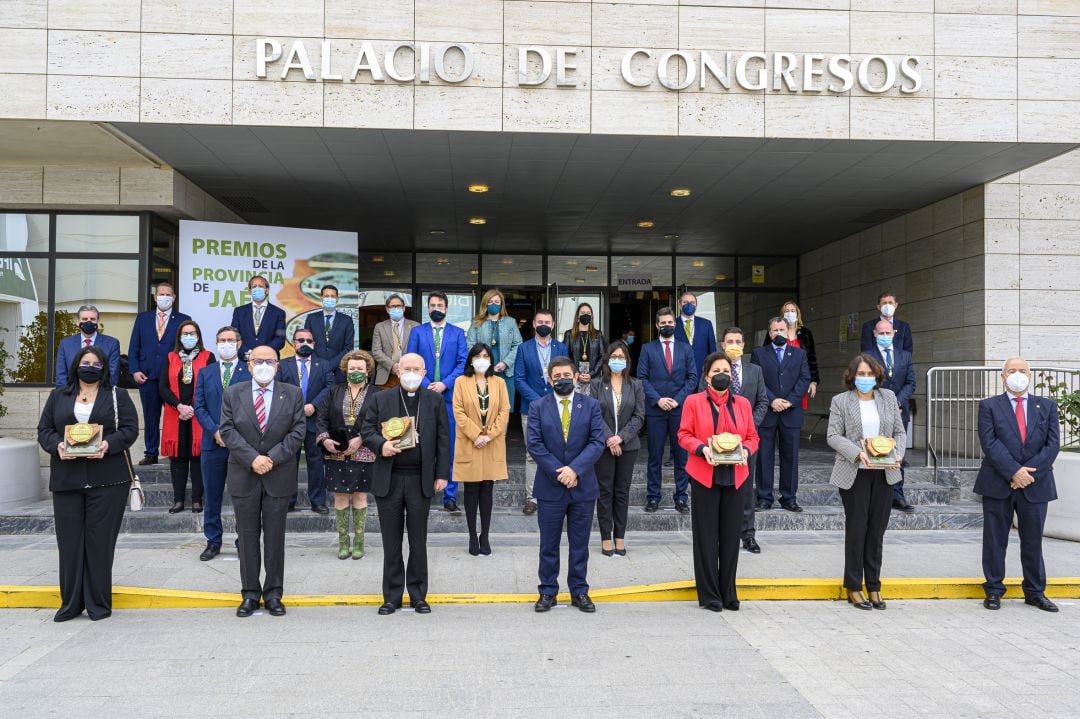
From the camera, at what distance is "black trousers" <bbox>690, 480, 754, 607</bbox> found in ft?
21.4

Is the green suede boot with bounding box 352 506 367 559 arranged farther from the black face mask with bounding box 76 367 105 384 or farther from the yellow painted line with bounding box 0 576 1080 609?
the black face mask with bounding box 76 367 105 384

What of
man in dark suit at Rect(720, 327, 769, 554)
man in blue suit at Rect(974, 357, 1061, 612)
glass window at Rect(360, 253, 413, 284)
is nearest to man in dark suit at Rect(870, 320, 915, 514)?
man in dark suit at Rect(720, 327, 769, 554)

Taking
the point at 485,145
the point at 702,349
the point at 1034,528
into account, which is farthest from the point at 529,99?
the point at 1034,528

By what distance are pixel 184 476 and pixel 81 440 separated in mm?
3055

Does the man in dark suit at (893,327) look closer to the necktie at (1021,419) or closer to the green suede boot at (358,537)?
the necktie at (1021,419)

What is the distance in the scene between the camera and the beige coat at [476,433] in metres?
8.07

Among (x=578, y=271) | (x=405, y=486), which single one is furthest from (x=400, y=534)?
(x=578, y=271)

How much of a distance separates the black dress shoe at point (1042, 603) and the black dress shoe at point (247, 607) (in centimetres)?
632

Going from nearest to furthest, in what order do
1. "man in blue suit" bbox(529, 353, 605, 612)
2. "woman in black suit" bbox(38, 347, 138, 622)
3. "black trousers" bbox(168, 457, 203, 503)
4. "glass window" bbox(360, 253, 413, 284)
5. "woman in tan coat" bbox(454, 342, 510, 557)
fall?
"woman in black suit" bbox(38, 347, 138, 622) < "man in blue suit" bbox(529, 353, 605, 612) < "woman in tan coat" bbox(454, 342, 510, 557) < "black trousers" bbox(168, 457, 203, 503) < "glass window" bbox(360, 253, 413, 284)

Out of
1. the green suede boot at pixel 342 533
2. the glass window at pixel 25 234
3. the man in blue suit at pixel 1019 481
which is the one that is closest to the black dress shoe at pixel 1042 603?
the man in blue suit at pixel 1019 481

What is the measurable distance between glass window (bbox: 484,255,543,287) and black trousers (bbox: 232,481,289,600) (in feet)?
38.7

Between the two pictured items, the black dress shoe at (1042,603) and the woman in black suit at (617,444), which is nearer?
the black dress shoe at (1042,603)

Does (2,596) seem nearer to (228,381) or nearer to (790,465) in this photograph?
(228,381)

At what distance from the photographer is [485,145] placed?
10375 mm
